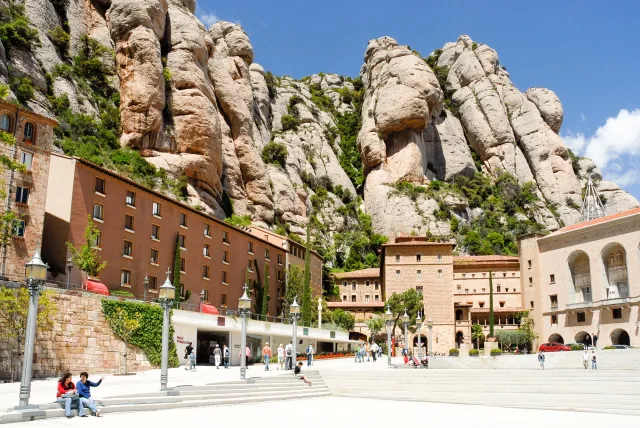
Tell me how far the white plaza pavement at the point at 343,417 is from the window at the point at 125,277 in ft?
72.5

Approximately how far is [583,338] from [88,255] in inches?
2256

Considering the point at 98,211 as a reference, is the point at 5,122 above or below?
above

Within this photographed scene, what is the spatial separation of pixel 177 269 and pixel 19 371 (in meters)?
20.0

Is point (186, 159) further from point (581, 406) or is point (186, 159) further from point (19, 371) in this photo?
point (581, 406)

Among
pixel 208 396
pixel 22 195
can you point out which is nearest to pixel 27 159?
pixel 22 195

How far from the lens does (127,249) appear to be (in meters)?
41.7

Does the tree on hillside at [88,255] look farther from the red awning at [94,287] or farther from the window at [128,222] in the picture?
the window at [128,222]

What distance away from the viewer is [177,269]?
150ft

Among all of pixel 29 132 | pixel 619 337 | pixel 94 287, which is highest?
pixel 29 132

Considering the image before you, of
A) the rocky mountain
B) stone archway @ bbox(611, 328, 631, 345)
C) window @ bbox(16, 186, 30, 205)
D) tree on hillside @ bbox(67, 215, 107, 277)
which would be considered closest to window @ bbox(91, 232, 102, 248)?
tree on hillside @ bbox(67, 215, 107, 277)

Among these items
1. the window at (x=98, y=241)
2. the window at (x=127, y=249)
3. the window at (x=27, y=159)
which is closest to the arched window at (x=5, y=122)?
the window at (x=27, y=159)

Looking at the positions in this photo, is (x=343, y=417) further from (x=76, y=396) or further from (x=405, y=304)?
Result: (x=405, y=304)

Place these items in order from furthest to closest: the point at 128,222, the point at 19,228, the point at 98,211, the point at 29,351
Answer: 1. the point at 128,222
2. the point at 98,211
3. the point at 19,228
4. the point at 29,351

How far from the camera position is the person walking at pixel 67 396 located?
1580 centimetres
